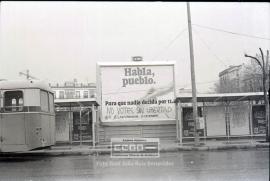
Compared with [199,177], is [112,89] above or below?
above

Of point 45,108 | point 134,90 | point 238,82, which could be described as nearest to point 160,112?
point 134,90

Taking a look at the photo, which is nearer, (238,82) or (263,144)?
(263,144)

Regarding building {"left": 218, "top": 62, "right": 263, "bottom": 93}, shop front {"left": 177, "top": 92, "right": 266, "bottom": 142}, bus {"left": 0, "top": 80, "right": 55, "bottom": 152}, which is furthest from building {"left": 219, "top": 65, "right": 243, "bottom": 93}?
bus {"left": 0, "top": 80, "right": 55, "bottom": 152}

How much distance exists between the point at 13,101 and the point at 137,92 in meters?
11.4

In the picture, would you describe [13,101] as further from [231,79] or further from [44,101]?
[231,79]

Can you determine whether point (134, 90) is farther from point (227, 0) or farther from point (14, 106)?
point (227, 0)

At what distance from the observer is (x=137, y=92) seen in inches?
1103

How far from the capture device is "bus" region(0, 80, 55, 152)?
683 inches

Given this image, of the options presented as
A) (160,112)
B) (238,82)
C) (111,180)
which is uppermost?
(238,82)

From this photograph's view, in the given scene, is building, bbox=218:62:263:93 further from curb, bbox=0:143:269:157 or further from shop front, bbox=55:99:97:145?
shop front, bbox=55:99:97:145

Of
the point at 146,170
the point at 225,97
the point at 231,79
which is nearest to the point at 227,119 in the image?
the point at 225,97

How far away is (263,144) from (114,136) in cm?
863

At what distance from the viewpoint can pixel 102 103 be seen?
27.7 m

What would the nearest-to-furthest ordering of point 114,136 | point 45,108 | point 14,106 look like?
point 14,106, point 45,108, point 114,136
